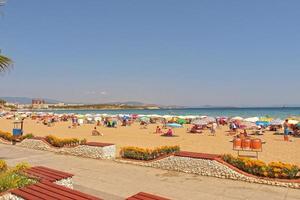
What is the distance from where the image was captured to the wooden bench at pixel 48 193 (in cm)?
542

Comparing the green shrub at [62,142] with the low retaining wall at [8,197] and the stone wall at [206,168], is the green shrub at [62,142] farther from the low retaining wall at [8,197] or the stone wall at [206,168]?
the low retaining wall at [8,197]

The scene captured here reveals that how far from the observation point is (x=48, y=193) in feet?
18.7

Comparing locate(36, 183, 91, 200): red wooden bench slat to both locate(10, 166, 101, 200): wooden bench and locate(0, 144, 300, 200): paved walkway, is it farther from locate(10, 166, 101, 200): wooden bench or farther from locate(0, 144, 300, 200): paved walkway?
locate(0, 144, 300, 200): paved walkway

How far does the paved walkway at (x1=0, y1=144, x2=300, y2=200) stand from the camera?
25.9 feet

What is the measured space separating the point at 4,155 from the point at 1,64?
253 inches

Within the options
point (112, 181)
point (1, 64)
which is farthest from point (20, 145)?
point (112, 181)

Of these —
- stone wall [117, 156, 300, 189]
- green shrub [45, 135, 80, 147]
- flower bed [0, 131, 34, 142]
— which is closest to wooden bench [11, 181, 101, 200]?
stone wall [117, 156, 300, 189]

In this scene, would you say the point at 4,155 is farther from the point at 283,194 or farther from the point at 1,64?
the point at 283,194

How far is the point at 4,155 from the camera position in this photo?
14.3 m

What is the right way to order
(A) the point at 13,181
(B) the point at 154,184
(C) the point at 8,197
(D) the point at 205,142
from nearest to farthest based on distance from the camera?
1. (C) the point at 8,197
2. (A) the point at 13,181
3. (B) the point at 154,184
4. (D) the point at 205,142

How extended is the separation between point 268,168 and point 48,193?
6.71 meters

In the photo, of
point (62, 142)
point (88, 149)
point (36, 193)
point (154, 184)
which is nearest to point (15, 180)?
point (36, 193)

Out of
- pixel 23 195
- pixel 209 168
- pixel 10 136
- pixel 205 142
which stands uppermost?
pixel 23 195

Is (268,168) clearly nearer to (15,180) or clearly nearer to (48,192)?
(48,192)
